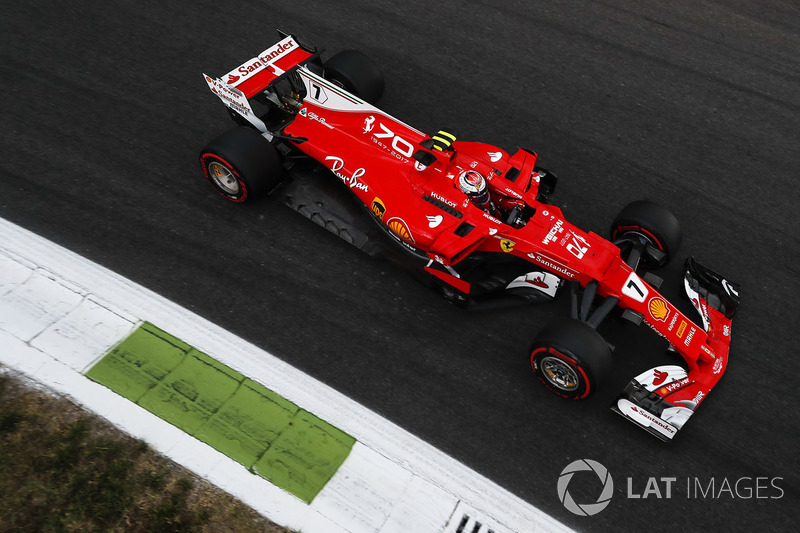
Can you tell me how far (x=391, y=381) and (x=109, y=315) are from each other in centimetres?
282

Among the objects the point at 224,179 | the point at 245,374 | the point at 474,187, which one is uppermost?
the point at 474,187

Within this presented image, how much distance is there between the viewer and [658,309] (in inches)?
222

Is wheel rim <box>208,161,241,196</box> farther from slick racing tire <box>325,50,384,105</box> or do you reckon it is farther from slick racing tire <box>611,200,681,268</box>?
slick racing tire <box>611,200,681,268</box>

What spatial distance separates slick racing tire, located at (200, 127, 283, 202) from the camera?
20.3ft

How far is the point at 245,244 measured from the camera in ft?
21.6

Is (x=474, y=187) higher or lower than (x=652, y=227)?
lower

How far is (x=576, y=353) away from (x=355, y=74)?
419 cm

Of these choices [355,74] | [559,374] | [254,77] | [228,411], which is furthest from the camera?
[355,74]

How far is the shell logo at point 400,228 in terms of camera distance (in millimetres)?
6016

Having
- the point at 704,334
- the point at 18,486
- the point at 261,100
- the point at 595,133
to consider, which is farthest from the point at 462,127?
the point at 18,486

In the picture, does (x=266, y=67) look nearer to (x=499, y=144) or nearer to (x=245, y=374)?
(x=499, y=144)

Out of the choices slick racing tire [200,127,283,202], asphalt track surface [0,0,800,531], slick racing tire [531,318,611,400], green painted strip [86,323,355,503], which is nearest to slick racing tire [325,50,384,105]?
asphalt track surface [0,0,800,531]

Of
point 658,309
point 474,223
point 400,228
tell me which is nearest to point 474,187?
point 474,223

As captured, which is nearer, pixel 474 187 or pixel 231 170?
pixel 474 187
